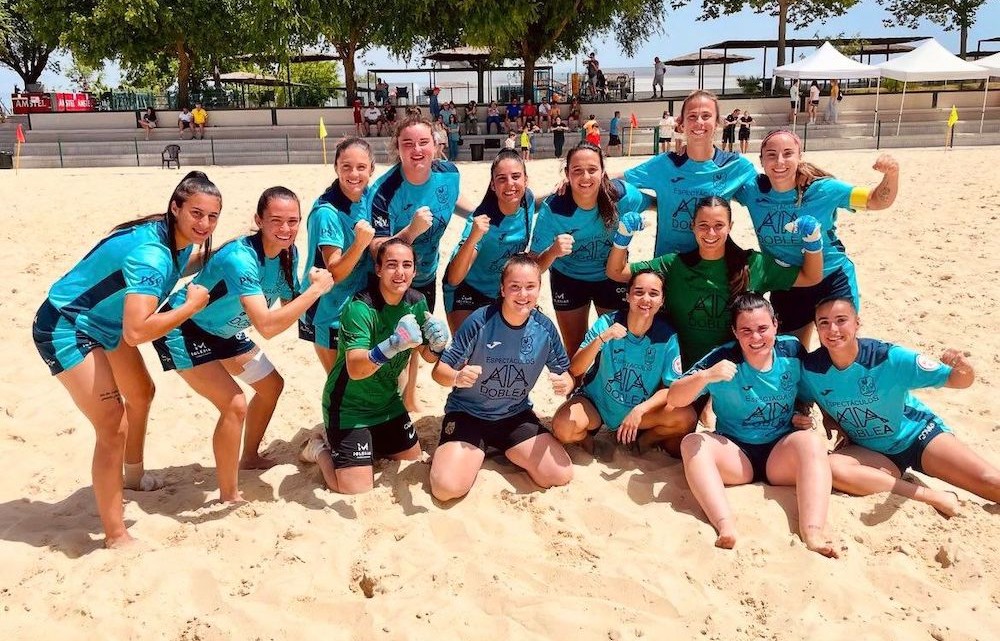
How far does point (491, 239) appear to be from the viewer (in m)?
4.49

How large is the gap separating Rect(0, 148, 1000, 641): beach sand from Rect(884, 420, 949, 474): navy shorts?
0.79ft

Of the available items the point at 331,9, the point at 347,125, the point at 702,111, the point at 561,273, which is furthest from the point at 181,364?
the point at 331,9

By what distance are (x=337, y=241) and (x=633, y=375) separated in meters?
1.75

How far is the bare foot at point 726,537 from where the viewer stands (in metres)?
3.34

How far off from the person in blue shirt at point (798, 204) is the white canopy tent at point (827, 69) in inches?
766

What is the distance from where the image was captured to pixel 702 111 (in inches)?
163

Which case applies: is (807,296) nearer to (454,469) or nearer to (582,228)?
(582,228)

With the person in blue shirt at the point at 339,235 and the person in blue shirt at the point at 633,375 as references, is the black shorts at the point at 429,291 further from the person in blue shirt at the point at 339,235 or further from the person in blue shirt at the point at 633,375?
Answer: the person in blue shirt at the point at 633,375

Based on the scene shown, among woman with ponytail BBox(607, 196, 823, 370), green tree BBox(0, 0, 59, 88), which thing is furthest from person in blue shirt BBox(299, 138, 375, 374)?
green tree BBox(0, 0, 59, 88)

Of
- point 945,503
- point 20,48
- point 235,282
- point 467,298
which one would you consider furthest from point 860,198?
point 20,48

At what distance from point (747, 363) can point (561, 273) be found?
1.33 meters

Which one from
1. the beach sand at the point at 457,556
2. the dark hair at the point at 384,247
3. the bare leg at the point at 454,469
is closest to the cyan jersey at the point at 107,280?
the dark hair at the point at 384,247

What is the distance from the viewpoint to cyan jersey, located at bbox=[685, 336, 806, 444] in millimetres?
3721

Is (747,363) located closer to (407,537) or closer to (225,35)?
(407,537)
